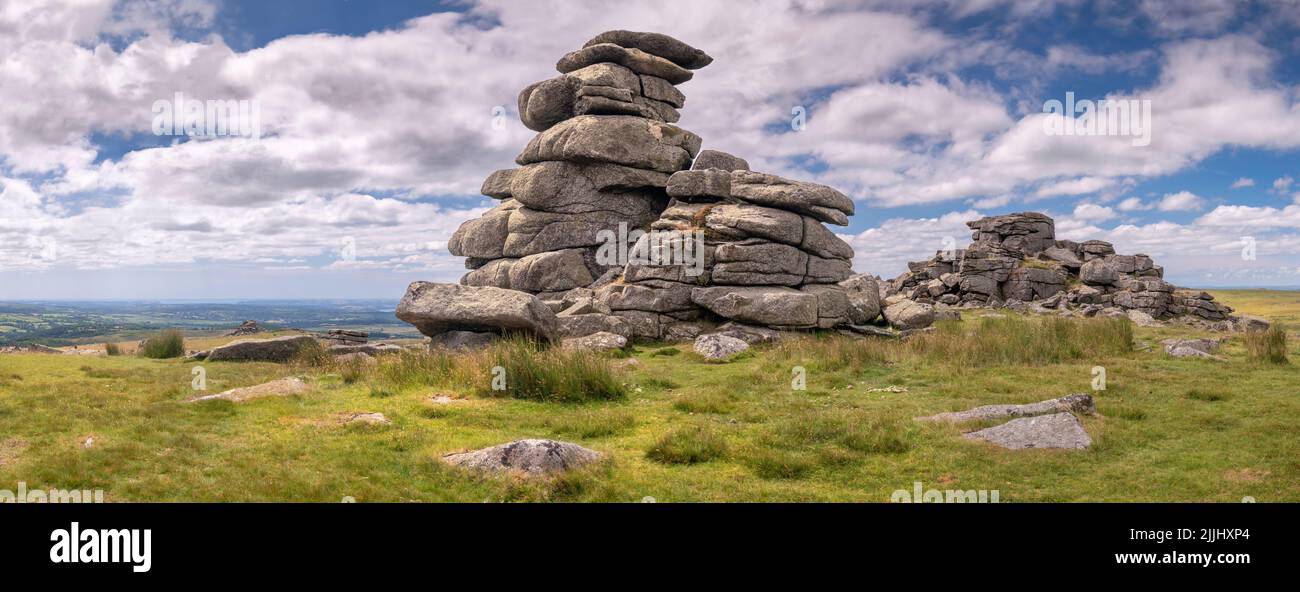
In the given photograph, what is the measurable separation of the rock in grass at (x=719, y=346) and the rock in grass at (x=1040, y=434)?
38.8 ft

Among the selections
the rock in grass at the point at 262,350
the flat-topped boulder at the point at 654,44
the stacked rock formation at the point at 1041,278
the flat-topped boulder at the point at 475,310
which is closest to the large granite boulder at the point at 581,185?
the flat-topped boulder at the point at 654,44

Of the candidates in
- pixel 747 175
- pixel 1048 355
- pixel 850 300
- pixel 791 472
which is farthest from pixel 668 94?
pixel 791 472

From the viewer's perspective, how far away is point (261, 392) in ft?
49.8

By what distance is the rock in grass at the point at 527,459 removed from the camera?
29.8ft

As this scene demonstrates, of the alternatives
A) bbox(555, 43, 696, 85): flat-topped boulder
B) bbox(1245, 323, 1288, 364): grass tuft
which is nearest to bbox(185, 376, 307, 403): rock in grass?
bbox(1245, 323, 1288, 364): grass tuft

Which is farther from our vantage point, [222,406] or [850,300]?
[850,300]

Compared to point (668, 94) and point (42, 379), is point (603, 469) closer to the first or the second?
point (42, 379)

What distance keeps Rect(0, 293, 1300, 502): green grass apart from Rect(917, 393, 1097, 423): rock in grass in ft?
1.51

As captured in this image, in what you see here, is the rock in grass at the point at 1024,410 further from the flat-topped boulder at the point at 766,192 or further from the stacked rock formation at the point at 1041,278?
the stacked rock formation at the point at 1041,278

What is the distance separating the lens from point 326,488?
337 inches

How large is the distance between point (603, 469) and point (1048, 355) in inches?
613

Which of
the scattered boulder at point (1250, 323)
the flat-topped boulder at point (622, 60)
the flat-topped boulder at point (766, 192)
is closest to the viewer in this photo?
the flat-topped boulder at point (766, 192)

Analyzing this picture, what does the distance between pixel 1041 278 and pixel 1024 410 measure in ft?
134

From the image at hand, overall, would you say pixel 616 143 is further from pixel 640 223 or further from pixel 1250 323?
pixel 1250 323
